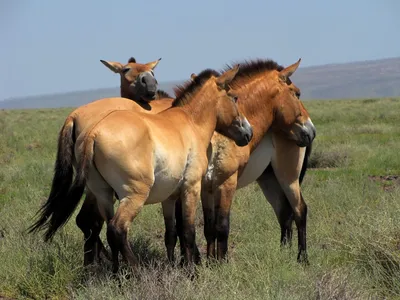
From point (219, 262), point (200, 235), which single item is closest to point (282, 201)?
point (200, 235)

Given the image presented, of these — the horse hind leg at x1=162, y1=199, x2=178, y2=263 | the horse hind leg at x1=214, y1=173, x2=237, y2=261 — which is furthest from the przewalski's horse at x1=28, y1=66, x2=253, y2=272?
the horse hind leg at x1=214, y1=173, x2=237, y2=261

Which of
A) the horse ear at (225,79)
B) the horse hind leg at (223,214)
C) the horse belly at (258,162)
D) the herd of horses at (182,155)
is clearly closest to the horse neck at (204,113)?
the herd of horses at (182,155)

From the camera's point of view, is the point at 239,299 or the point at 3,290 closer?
the point at 239,299

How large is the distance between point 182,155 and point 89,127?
82 cm

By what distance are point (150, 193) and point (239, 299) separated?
122 centimetres

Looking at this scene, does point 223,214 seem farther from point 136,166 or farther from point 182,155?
point 136,166

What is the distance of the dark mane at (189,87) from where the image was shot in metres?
6.66

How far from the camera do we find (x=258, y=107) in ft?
24.8

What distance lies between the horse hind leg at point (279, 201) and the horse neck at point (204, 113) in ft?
4.96

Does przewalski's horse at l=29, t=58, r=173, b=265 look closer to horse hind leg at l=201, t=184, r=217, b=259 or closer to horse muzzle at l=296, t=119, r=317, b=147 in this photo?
horse hind leg at l=201, t=184, r=217, b=259

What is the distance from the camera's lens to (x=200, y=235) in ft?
28.1

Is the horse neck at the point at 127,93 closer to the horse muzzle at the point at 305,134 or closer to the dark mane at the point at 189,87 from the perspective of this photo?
the dark mane at the point at 189,87

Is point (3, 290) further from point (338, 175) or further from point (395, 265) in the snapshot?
point (338, 175)

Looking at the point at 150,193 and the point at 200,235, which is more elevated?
the point at 150,193
